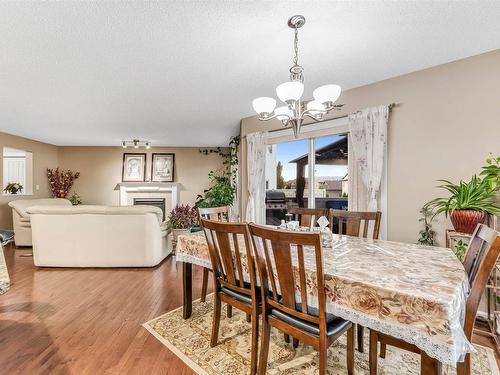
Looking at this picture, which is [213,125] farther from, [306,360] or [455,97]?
[306,360]

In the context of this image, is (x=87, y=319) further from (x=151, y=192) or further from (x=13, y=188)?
(x=13, y=188)

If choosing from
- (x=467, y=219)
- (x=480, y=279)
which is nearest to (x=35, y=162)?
(x=480, y=279)

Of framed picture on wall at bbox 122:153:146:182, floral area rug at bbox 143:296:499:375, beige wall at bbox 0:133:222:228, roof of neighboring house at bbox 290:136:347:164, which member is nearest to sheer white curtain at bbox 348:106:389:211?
roof of neighboring house at bbox 290:136:347:164

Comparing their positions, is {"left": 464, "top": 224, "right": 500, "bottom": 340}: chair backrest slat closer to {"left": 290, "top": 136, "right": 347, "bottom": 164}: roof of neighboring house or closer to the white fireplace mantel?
{"left": 290, "top": 136, "right": 347, "bottom": 164}: roof of neighboring house

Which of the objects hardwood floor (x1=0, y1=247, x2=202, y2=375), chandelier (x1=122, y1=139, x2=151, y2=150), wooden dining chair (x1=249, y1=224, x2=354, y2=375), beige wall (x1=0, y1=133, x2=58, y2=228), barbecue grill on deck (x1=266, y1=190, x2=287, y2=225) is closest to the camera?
wooden dining chair (x1=249, y1=224, x2=354, y2=375)

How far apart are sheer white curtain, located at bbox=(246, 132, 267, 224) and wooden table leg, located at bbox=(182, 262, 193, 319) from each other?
2.25m

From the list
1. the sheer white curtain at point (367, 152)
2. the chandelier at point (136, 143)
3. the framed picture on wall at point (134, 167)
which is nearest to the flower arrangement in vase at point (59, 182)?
the framed picture on wall at point (134, 167)

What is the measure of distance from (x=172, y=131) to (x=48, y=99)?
2.31 m

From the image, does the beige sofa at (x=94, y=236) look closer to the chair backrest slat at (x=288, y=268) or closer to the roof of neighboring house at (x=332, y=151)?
the roof of neighboring house at (x=332, y=151)

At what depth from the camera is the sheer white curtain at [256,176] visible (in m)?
4.37

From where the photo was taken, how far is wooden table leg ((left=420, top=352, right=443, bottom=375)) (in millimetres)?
1043

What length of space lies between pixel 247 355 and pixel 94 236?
118 inches

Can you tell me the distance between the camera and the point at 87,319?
91.4 inches

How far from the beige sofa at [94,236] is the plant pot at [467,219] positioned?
3.62 m
